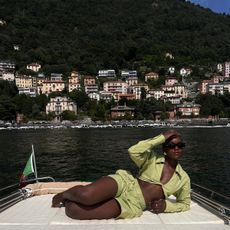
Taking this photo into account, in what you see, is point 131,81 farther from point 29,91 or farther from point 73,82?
point 29,91

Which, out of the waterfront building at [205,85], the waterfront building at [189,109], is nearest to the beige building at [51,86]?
the waterfront building at [189,109]

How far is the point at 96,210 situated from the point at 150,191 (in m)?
0.68

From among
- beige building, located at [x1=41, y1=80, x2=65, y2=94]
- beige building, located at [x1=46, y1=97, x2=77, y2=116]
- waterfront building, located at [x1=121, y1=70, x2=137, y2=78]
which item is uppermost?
waterfront building, located at [x1=121, y1=70, x2=137, y2=78]

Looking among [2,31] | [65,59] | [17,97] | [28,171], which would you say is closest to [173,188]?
[28,171]

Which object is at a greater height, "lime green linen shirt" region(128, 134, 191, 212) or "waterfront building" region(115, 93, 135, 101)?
"waterfront building" region(115, 93, 135, 101)

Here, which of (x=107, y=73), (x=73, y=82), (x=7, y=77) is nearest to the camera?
(x=7, y=77)

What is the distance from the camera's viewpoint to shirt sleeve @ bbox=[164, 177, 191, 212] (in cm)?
516

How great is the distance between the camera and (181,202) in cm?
532

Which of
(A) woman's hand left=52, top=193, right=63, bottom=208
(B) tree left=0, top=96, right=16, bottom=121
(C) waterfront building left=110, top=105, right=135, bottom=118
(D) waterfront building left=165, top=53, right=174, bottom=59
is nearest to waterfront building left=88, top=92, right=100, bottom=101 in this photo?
(C) waterfront building left=110, top=105, right=135, bottom=118

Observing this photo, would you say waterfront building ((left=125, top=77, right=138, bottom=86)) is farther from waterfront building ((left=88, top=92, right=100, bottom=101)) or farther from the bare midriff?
the bare midriff

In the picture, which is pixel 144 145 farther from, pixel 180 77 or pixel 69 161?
pixel 180 77

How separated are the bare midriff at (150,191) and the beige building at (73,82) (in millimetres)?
142434

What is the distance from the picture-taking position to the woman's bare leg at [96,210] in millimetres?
4801

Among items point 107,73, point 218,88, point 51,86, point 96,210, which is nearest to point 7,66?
point 51,86
